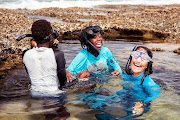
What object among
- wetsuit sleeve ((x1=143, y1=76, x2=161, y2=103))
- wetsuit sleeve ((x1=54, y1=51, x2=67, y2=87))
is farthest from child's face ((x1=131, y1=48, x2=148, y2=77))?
wetsuit sleeve ((x1=54, y1=51, x2=67, y2=87))

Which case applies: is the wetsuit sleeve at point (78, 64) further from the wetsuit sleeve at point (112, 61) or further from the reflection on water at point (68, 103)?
the wetsuit sleeve at point (112, 61)

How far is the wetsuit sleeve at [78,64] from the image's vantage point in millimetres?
5668

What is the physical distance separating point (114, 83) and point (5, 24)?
681 cm

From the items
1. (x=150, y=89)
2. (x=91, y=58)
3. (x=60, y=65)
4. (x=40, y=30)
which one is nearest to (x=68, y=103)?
(x=60, y=65)

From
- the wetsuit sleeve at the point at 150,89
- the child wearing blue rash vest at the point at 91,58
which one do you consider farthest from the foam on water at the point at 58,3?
the wetsuit sleeve at the point at 150,89

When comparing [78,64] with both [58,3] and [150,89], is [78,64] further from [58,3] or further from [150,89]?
[58,3]

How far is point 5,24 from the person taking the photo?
32.8 ft

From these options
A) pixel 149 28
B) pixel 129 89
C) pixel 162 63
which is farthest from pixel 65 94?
pixel 149 28

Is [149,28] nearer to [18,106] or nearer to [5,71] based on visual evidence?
[5,71]

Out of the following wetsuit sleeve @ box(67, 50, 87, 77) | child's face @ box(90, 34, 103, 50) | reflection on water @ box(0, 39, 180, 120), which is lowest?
reflection on water @ box(0, 39, 180, 120)

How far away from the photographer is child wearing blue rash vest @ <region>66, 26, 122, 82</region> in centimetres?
566

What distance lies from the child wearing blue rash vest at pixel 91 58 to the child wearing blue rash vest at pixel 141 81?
0.83 metres

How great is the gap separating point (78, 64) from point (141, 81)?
181cm

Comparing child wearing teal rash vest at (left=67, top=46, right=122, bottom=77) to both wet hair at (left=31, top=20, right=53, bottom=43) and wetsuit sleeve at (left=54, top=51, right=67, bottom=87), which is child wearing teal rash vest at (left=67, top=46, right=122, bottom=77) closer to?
wetsuit sleeve at (left=54, top=51, right=67, bottom=87)
